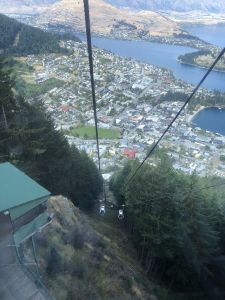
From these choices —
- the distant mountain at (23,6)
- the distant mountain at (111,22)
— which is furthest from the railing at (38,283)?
the distant mountain at (23,6)

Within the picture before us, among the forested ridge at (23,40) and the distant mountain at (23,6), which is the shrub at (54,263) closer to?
the forested ridge at (23,40)

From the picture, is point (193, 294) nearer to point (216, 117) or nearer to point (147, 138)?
point (147, 138)

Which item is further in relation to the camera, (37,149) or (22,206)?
(37,149)

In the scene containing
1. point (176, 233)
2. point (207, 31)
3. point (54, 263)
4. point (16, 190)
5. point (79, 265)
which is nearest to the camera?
point (16, 190)

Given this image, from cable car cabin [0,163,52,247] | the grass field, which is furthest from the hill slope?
the grass field

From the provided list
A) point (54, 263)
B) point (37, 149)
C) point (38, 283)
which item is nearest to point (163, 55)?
point (37, 149)

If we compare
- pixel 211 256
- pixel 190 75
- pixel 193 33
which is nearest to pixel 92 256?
pixel 211 256

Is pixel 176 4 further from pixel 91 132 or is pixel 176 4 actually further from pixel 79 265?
pixel 79 265

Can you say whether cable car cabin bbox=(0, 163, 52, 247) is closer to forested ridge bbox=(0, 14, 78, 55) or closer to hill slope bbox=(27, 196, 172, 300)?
hill slope bbox=(27, 196, 172, 300)
